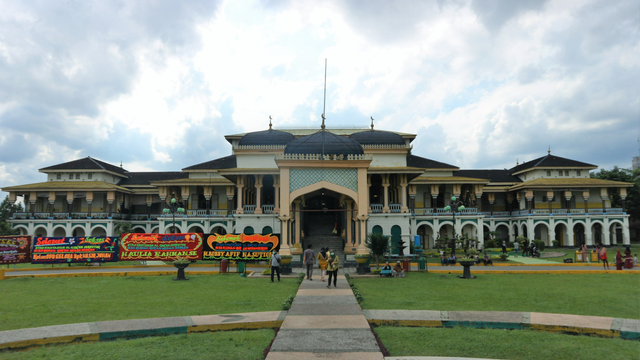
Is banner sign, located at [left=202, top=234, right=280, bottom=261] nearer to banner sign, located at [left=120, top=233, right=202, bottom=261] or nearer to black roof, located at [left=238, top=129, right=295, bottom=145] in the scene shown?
banner sign, located at [left=120, top=233, right=202, bottom=261]

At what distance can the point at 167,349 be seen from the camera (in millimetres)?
7074

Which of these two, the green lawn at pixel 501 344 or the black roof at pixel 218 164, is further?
the black roof at pixel 218 164

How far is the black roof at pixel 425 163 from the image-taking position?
3966cm

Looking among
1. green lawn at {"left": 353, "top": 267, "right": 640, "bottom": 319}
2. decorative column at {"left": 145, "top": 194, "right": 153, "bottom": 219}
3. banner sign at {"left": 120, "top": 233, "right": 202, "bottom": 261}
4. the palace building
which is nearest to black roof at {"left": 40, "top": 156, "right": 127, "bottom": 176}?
the palace building

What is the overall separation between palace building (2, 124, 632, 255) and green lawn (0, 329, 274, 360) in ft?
Result: 55.0

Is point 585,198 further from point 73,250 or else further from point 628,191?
point 73,250

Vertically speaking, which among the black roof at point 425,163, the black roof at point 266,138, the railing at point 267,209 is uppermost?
the black roof at point 266,138

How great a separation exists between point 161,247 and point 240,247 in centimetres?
491

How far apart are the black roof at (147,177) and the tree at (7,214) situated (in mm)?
11210

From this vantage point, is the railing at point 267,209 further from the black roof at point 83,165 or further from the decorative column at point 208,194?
the black roof at point 83,165

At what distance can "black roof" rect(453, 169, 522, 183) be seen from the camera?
4578 centimetres

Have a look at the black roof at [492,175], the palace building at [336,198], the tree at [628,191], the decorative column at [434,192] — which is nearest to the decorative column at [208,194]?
the palace building at [336,198]

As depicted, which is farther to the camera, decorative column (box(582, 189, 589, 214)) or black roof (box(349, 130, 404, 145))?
decorative column (box(582, 189, 589, 214))

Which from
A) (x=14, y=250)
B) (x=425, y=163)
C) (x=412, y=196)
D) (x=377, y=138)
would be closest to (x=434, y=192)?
(x=412, y=196)
